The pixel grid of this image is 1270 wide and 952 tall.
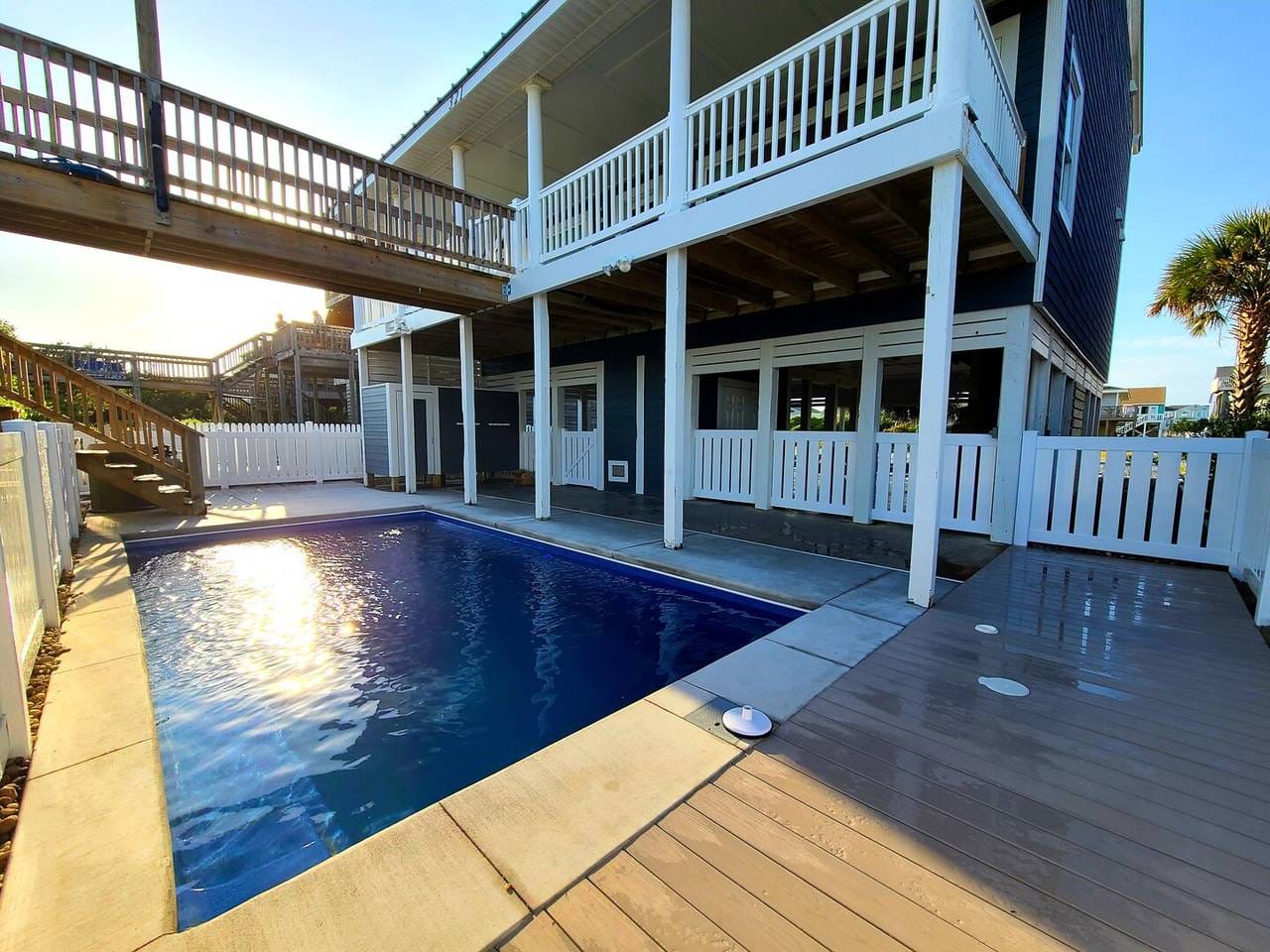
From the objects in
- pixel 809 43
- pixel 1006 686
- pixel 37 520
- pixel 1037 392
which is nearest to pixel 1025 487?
pixel 1037 392

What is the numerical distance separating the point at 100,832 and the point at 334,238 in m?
5.18

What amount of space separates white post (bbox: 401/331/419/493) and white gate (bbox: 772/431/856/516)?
6.08 metres

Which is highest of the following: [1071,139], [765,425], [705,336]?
[1071,139]

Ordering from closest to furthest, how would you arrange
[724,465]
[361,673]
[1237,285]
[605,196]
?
[361,673] < [605,196] < [724,465] < [1237,285]

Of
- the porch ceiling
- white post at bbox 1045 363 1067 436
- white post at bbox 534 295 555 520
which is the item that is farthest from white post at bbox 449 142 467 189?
white post at bbox 1045 363 1067 436

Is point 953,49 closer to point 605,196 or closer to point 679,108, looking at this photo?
point 679,108

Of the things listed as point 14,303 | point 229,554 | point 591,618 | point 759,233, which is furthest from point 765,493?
point 14,303

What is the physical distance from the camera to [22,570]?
2.25 meters

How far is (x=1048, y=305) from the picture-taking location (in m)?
5.07

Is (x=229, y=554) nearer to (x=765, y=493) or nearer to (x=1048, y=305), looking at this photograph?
(x=765, y=493)

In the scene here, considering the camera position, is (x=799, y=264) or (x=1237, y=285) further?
(x=1237, y=285)

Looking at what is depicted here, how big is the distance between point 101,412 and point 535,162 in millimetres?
5880

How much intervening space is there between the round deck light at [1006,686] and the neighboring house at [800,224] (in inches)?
38.1

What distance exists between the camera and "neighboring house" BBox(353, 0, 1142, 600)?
10.9 ft
